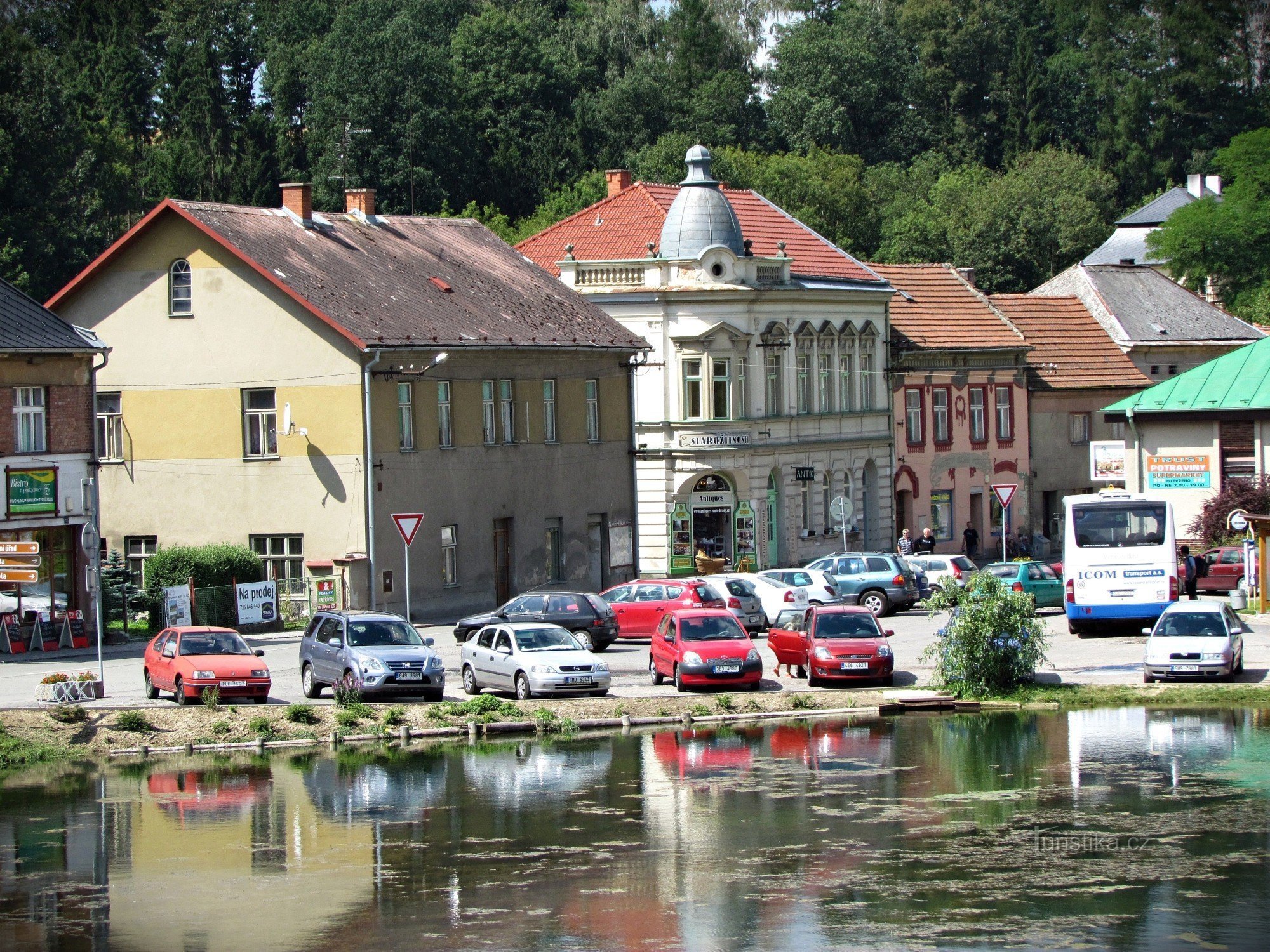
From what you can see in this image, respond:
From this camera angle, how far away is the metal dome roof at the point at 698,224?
58469 mm

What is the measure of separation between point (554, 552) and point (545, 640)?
62.5 ft

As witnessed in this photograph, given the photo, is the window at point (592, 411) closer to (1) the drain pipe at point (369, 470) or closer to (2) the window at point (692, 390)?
(2) the window at point (692, 390)

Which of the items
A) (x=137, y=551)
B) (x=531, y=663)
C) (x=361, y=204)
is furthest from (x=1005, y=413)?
(x=531, y=663)

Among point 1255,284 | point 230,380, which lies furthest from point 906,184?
point 230,380

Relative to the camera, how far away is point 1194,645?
104ft

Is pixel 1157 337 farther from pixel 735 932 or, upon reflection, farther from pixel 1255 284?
pixel 735 932

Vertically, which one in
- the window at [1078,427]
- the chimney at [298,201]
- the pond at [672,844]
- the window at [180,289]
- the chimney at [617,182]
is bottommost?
the pond at [672,844]

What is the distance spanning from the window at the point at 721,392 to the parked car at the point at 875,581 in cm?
1271

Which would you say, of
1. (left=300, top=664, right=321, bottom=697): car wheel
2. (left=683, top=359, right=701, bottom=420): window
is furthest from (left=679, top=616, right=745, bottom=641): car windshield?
(left=683, top=359, right=701, bottom=420): window

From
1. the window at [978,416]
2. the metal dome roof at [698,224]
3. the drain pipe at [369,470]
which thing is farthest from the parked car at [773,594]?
the window at [978,416]

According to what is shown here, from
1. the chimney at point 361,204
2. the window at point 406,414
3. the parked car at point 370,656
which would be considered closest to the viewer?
the parked car at point 370,656

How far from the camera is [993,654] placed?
30750mm

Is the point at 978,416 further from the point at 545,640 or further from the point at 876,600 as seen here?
the point at 545,640

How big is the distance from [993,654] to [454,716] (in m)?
8.73
